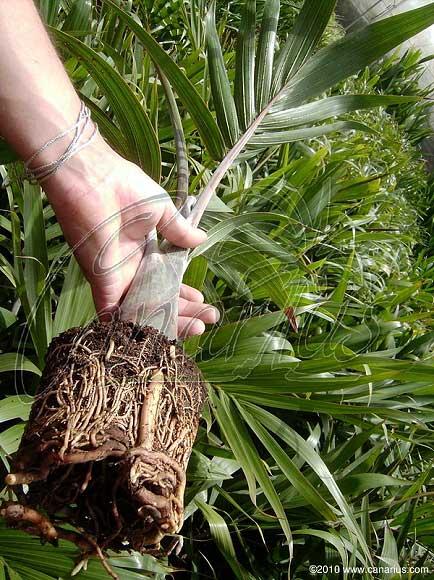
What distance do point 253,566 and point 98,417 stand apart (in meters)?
0.63

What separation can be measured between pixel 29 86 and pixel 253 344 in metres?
0.53

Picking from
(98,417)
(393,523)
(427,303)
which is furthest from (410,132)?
(98,417)

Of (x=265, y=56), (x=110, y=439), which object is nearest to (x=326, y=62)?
(x=265, y=56)

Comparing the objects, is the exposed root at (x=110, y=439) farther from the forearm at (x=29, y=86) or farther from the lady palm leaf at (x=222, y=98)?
the lady palm leaf at (x=222, y=98)

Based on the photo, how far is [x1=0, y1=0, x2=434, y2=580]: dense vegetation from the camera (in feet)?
2.61

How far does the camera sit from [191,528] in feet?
3.23

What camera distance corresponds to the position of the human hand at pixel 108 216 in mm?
669

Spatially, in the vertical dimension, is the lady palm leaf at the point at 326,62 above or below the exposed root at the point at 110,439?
above

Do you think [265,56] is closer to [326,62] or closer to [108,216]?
[326,62]

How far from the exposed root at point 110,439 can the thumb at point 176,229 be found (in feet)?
0.55

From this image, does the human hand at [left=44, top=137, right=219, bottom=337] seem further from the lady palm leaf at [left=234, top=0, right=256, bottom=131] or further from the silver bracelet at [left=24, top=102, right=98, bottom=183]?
the lady palm leaf at [left=234, top=0, right=256, bottom=131]

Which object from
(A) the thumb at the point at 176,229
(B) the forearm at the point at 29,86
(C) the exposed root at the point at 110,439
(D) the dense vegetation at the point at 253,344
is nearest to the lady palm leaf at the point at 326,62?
(D) the dense vegetation at the point at 253,344

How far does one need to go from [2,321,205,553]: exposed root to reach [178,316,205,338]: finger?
0.22m

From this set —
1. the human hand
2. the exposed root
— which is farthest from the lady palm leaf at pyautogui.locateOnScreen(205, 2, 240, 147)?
the exposed root
